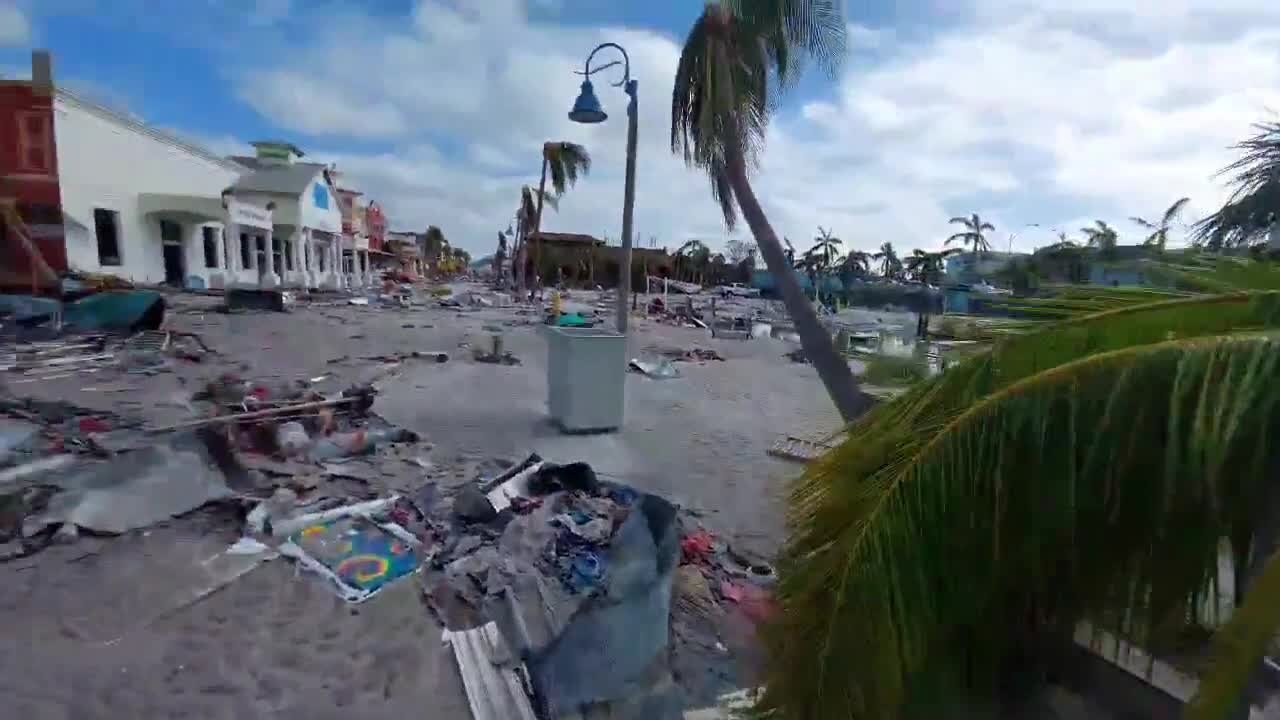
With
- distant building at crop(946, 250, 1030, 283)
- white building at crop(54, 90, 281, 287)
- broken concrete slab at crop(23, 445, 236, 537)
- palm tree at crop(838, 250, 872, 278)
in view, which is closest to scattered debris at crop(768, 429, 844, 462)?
distant building at crop(946, 250, 1030, 283)

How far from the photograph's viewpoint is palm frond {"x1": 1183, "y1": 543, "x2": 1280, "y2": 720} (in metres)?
1.05

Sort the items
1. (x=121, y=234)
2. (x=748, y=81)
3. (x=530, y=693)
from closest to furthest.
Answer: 1. (x=530, y=693)
2. (x=748, y=81)
3. (x=121, y=234)

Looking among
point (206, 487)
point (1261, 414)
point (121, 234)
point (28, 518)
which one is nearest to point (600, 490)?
point (206, 487)

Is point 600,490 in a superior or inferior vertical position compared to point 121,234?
inferior

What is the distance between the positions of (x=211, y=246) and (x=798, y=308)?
2929 cm

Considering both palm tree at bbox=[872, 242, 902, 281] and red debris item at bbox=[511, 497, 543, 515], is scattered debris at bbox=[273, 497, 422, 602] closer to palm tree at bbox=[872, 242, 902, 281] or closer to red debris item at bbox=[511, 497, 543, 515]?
red debris item at bbox=[511, 497, 543, 515]

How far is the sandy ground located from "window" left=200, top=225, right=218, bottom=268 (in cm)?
1973

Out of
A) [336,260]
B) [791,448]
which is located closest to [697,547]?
[791,448]

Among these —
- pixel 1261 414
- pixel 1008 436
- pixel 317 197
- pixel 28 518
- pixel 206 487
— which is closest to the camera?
pixel 1261 414

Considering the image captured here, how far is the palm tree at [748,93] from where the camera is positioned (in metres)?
6.55

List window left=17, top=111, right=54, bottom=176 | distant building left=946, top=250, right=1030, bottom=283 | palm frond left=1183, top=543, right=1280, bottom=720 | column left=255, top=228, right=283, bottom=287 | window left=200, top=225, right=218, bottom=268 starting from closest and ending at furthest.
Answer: palm frond left=1183, top=543, right=1280, bottom=720 → distant building left=946, top=250, right=1030, bottom=283 → window left=17, top=111, right=54, bottom=176 → window left=200, top=225, right=218, bottom=268 → column left=255, top=228, right=283, bottom=287

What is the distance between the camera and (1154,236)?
2256mm

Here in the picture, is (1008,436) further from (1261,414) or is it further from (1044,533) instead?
(1261,414)

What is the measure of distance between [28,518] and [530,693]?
396 centimetres
